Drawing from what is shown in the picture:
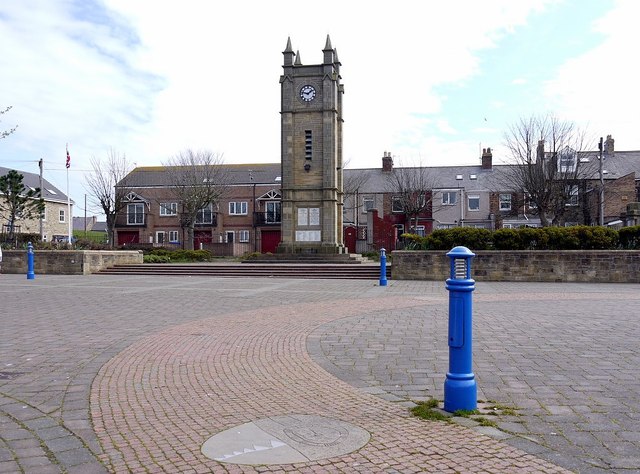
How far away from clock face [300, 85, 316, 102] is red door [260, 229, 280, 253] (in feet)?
77.9

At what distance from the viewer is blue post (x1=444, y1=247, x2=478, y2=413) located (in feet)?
14.9

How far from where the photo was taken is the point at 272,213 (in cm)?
5488

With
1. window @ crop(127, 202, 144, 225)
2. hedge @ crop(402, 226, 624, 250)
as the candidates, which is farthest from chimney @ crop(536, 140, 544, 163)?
window @ crop(127, 202, 144, 225)

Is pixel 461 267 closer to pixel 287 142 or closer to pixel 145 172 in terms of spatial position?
pixel 287 142

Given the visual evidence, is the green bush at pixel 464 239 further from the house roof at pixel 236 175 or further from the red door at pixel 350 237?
the house roof at pixel 236 175

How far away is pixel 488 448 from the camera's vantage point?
12.3 ft

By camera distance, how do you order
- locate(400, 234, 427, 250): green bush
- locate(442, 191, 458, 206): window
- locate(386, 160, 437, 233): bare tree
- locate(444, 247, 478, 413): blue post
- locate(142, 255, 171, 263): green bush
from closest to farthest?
locate(444, 247, 478, 413): blue post → locate(400, 234, 427, 250): green bush → locate(142, 255, 171, 263): green bush → locate(386, 160, 437, 233): bare tree → locate(442, 191, 458, 206): window

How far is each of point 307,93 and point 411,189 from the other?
68.9 ft

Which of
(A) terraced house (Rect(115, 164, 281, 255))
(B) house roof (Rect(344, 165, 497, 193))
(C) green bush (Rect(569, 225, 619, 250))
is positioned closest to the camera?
(C) green bush (Rect(569, 225, 619, 250))

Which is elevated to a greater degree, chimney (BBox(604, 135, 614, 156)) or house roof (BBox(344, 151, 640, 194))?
chimney (BBox(604, 135, 614, 156))

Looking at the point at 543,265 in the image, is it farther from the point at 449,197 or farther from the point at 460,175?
the point at 460,175

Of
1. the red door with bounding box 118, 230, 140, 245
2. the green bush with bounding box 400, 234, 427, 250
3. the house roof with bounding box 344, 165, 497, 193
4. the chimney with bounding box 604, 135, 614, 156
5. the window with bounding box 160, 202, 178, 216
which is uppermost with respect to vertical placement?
the chimney with bounding box 604, 135, 614, 156

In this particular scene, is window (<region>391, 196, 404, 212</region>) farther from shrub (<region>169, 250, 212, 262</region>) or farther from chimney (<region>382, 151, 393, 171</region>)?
shrub (<region>169, 250, 212, 262</region>)

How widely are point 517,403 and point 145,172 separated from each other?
6009 cm
